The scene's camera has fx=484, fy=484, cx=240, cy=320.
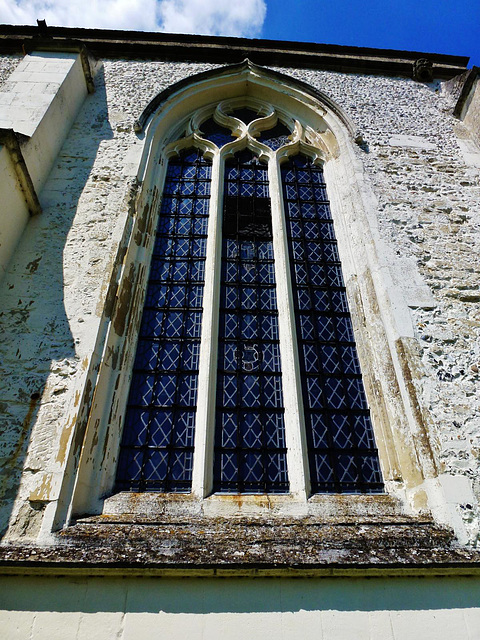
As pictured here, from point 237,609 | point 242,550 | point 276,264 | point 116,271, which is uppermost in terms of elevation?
point 276,264

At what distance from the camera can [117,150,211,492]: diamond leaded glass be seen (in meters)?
3.73

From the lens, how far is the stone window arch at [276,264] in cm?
359

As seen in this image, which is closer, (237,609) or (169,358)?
(237,609)

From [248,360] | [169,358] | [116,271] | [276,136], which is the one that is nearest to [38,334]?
[116,271]

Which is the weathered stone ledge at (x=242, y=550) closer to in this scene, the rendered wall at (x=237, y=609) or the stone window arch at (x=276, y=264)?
the rendered wall at (x=237, y=609)

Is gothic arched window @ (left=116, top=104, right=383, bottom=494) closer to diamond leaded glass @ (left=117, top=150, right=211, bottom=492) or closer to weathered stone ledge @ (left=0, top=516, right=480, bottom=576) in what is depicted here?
diamond leaded glass @ (left=117, top=150, right=211, bottom=492)

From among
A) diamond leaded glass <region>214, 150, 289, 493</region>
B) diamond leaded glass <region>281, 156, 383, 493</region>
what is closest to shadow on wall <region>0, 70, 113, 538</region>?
diamond leaded glass <region>214, 150, 289, 493</region>

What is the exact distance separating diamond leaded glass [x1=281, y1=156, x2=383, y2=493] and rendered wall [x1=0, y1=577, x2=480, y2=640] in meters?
0.93

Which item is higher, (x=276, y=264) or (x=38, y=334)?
(x=276, y=264)

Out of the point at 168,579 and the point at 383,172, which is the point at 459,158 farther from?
the point at 168,579

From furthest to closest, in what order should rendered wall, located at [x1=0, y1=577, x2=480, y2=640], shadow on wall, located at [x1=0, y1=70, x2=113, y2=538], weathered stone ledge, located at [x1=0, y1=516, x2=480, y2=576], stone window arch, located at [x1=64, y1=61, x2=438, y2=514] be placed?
stone window arch, located at [x1=64, y1=61, x2=438, y2=514] → shadow on wall, located at [x1=0, y1=70, x2=113, y2=538] → weathered stone ledge, located at [x1=0, y1=516, x2=480, y2=576] → rendered wall, located at [x1=0, y1=577, x2=480, y2=640]

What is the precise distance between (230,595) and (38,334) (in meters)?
2.47

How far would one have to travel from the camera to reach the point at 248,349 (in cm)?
439

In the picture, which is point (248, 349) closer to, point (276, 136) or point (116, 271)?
point (116, 271)
